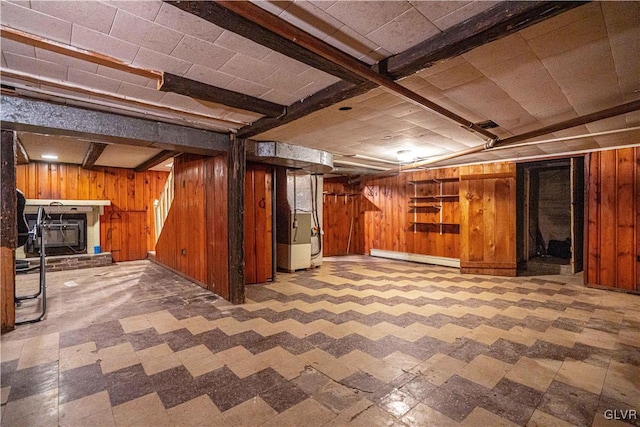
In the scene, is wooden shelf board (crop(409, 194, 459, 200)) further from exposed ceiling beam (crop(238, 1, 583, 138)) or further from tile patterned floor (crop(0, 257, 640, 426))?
exposed ceiling beam (crop(238, 1, 583, 138))

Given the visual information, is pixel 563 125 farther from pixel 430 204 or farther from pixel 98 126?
pixel 98 126

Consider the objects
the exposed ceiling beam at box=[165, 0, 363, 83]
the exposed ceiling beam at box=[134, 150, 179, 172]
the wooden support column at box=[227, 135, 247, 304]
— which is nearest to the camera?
the exposed ceiling beam at box=[165, 0, 363, 83]

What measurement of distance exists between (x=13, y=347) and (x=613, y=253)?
24.3ft

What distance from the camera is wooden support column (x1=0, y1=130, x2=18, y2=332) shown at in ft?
8.96

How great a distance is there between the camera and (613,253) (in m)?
4.37

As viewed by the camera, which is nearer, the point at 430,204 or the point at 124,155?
the point at 124,155

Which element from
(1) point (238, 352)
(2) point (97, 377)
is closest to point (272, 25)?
(1) point (238, 352)

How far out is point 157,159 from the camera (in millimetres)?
5684

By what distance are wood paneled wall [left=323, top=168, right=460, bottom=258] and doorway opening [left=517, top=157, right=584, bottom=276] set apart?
1.37m

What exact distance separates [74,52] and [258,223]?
10.5 ft

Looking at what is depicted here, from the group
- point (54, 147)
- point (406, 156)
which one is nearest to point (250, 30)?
point (406, 156)

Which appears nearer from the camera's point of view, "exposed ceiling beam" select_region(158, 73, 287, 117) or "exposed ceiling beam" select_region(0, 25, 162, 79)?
"exposed ceiling beam" select_region(0, 25, 162, 79)

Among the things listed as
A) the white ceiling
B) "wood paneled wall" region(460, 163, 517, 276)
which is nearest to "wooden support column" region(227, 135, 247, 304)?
the white ceiling

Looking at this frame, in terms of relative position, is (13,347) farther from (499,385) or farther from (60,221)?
(60,221)
